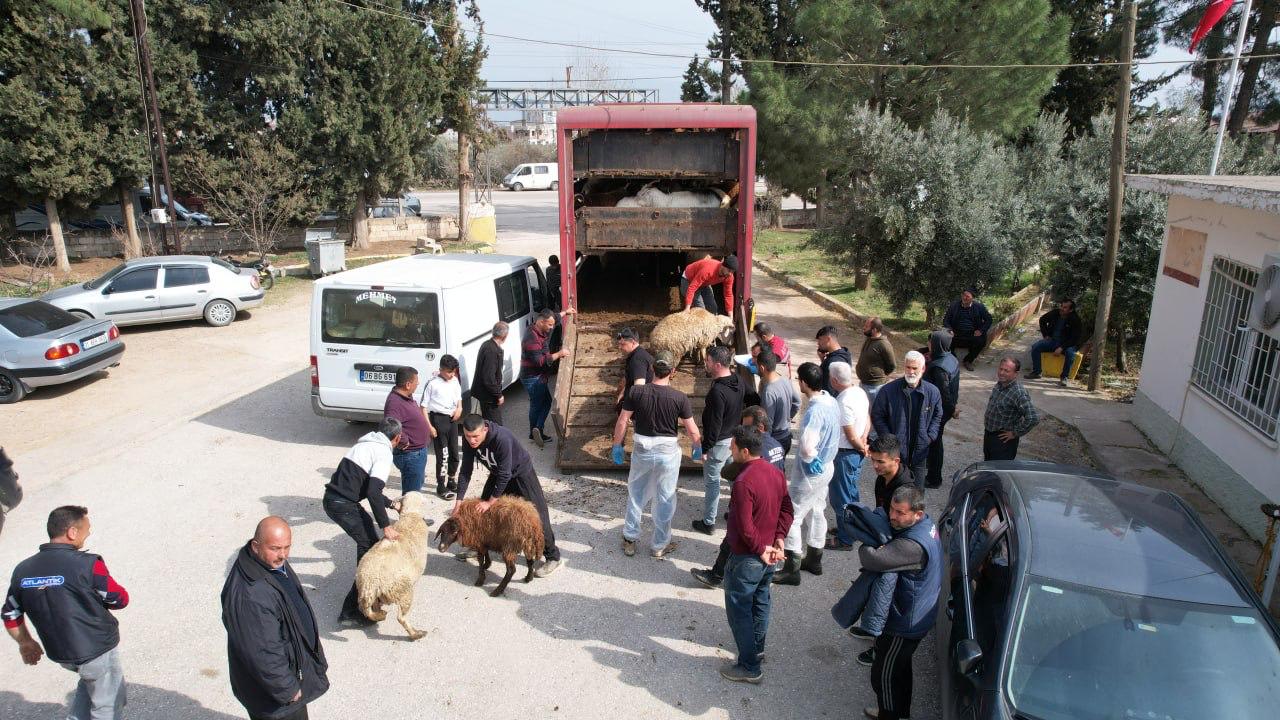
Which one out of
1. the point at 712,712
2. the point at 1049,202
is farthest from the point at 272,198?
the point at 712,712

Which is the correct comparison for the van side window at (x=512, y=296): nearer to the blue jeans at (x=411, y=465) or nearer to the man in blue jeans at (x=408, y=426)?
the man in blue jeans at (x=408, y=426)

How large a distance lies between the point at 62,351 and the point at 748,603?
34.2 feet

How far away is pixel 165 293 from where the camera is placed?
13.7 m

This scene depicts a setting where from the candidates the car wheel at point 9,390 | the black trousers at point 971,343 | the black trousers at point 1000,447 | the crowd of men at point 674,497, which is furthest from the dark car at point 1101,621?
the car wheel at point 9,390

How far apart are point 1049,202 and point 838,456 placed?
10.4 m

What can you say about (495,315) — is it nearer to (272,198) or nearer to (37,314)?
(37,314)

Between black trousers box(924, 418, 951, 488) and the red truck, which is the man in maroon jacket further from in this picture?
black trousers box(924, 418, 951, 488)

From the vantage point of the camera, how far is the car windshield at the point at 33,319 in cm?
1019

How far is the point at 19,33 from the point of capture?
54.6ft

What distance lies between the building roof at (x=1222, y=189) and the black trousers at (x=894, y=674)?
5048 millimetres

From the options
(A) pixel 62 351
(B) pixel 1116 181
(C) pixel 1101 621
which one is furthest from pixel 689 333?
(A) pixel 62 351

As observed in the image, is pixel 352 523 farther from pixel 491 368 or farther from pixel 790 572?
pixel 790 572

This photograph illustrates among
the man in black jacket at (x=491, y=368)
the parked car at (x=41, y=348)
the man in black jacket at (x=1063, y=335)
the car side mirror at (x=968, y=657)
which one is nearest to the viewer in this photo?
the car side mirror at (x=968, y=657)

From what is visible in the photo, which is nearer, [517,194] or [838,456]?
[838,456]
